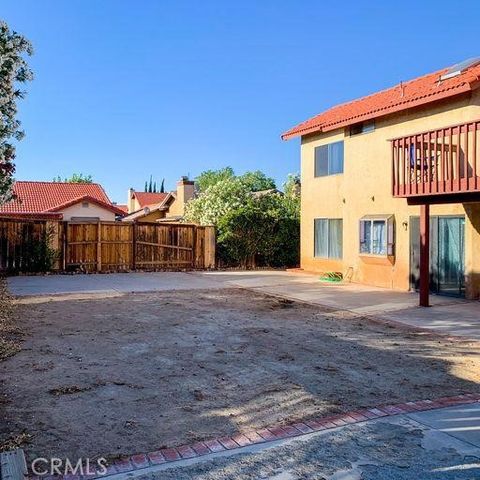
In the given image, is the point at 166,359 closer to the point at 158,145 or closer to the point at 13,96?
the point at 13,96

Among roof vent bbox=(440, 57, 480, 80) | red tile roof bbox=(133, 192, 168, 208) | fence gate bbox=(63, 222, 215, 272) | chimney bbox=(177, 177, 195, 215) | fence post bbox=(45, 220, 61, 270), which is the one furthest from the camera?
red tile roof bbox=(133, 192, 168, 208)

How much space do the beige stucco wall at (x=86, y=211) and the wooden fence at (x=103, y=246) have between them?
14972 millimetres

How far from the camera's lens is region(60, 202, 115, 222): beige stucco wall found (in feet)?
114

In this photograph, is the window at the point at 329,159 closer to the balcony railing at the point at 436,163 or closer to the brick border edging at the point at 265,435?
the balcony railing at the point at 436,163

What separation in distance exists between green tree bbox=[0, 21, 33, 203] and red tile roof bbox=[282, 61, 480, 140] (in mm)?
9646

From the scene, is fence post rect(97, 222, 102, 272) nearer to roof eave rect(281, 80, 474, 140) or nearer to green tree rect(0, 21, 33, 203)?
roof eave rect(281, 80, 474, 140)

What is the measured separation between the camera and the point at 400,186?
12.1 m

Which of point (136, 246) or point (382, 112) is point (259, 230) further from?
point (382, 112)

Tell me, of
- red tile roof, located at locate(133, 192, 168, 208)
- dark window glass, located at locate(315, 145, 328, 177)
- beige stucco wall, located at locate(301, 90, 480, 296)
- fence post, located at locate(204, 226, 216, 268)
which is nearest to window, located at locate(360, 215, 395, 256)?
beige stucco wall, located at locate(301, 90, 480, 296)

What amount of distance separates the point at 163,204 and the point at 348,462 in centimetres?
3959

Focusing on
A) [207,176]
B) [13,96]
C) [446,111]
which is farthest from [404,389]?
[207,176]

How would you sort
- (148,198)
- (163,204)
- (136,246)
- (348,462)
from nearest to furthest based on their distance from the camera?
1. (348,462)
2. (136,246)
3. (163,204)
4. (148,198)

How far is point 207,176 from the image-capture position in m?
69.1

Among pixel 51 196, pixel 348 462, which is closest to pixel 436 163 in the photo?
pixel 348 462
